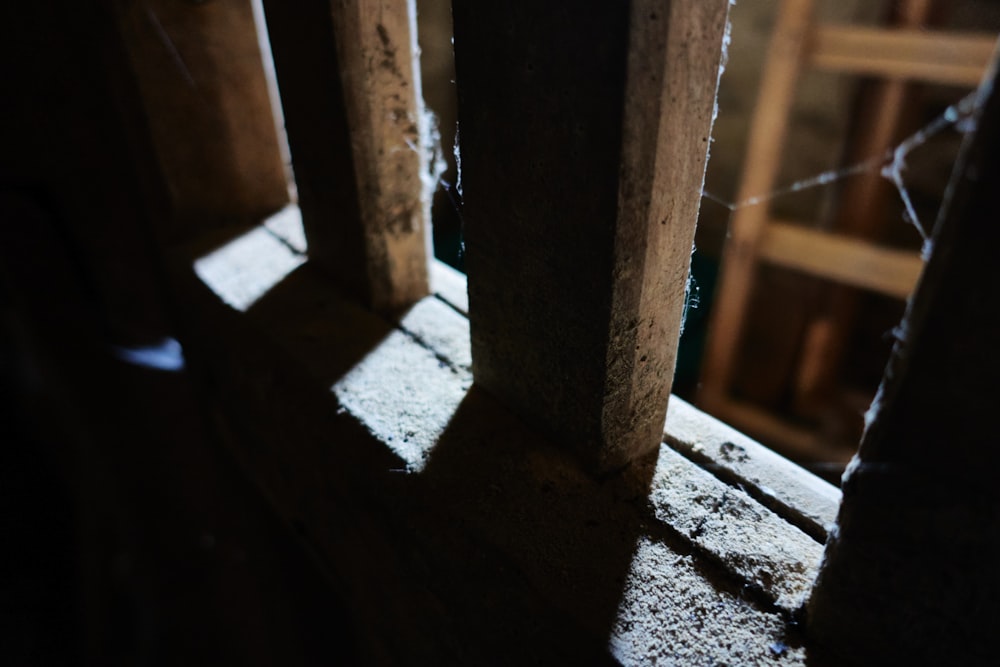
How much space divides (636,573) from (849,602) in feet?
0.96

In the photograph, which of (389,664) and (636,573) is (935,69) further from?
(389,664)

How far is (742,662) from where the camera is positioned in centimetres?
83

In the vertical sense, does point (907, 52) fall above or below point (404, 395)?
above

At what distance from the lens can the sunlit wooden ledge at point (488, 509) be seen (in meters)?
0.90

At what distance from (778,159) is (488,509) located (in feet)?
9.84

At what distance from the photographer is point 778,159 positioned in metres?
3.28

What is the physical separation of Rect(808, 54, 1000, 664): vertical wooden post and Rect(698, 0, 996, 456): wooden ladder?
7.00 ft

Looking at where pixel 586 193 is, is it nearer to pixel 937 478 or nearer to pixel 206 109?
pixel 937 478

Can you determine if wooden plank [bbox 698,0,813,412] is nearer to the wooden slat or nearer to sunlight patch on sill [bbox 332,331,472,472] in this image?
the wooden slat

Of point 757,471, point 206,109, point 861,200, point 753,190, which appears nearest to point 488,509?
point 757,471

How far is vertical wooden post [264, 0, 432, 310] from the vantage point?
1219 millimetres

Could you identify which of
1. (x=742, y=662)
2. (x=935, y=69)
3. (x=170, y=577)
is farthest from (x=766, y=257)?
(x=170, y=577)

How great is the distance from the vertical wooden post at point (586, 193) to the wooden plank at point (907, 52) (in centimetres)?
247

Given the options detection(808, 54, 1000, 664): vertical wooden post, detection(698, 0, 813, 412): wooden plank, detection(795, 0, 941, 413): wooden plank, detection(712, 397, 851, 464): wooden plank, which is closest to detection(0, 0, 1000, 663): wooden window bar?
detection(808, 54, 1000, 664): vertical wooden post
